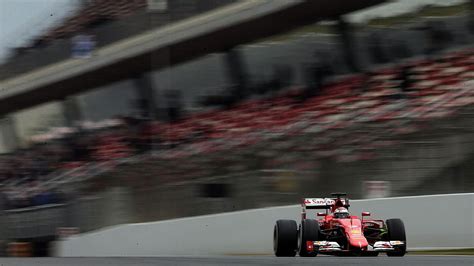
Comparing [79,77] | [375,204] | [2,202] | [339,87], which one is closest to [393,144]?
[375,204]

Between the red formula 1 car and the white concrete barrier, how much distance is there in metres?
1.23

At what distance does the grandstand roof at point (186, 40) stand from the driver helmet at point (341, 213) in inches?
206

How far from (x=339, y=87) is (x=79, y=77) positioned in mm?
4988

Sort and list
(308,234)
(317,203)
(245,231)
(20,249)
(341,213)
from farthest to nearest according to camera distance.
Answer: (20,249)
(245,231)
(317,203)
(341,213)
(308,234)

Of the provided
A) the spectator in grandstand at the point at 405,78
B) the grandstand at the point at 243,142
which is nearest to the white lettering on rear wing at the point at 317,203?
the grandstand at the point at 243,142

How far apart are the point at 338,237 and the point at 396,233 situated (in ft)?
1.83

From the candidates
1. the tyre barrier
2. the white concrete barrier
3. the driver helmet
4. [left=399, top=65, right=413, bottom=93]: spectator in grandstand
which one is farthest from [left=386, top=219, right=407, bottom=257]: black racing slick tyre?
the tyre barrier

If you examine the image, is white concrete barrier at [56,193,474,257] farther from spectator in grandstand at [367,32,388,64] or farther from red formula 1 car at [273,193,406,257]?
spectator in grandstand at [367,32,388,64]

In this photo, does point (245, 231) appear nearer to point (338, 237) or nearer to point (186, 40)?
point (338, 237)

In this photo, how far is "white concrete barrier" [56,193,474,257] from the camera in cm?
1034

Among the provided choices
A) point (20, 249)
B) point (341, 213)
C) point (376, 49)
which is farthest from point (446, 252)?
point (20, 249)

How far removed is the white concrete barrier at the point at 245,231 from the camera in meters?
10.3

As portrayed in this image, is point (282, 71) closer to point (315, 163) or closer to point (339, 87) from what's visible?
point (339, 87)

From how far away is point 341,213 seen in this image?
9.28m
